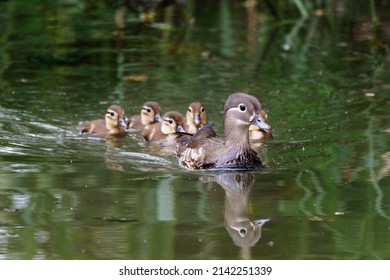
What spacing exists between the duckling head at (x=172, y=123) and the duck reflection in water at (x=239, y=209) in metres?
1.46

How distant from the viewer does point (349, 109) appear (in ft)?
34.1

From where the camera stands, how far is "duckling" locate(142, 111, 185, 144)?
10114mm

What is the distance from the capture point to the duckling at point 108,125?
10.1m

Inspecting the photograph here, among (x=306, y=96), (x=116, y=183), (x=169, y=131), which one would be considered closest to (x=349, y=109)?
(x=306, y=96)

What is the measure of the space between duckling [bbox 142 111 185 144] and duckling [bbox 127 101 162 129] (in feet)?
0.36

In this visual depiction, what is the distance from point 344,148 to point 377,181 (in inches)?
42.7

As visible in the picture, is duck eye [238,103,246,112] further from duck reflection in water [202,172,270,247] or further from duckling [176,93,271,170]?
duck reflection in water [202,172,270,247]

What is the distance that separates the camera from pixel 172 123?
401 inches

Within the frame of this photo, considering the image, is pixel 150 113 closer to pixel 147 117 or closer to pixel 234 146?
pixel 147 117

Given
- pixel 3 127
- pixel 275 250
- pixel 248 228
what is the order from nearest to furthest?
1. pixel 275 250
2. pixel 248 228
3. pixel 3 127

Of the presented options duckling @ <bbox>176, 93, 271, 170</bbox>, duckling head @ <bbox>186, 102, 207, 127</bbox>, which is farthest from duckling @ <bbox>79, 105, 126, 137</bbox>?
duckling @ <bbox>176, 93, 271, 170</bbox>

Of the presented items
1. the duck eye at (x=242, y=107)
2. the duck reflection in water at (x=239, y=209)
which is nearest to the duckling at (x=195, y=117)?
the duck eye at (x=242, y=107)

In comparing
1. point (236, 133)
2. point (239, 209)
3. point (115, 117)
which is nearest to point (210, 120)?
point (115, 117)

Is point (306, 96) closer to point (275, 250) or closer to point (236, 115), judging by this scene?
point (236, 115)
